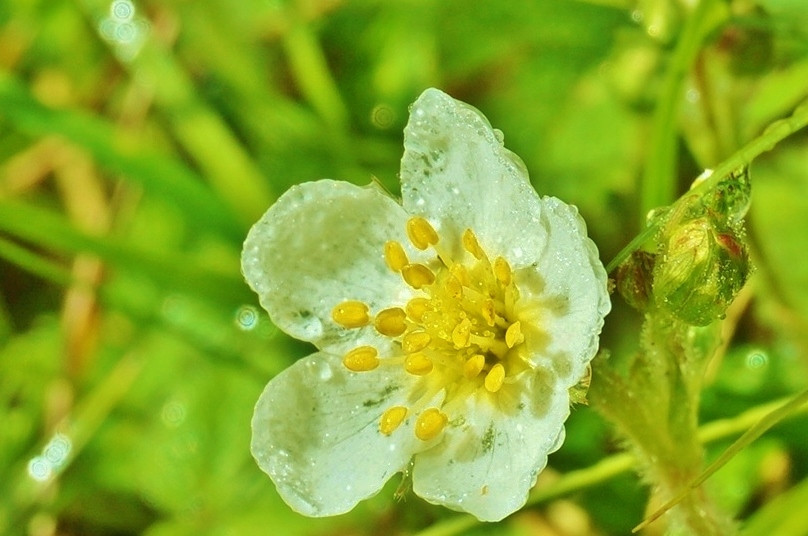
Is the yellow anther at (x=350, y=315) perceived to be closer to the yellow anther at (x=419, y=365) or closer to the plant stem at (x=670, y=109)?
the yellow anther at (x=419, y=365)

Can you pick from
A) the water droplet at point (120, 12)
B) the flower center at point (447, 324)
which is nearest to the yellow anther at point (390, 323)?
the flower center at point (447, 324)

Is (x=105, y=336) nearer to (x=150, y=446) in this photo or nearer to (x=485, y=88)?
(x=150, y=446)

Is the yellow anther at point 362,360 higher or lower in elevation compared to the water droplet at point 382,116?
higher

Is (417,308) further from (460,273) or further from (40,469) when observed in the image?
(40,469)

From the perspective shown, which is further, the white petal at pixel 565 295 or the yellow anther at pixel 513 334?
the yellow anther at pixel 513 334

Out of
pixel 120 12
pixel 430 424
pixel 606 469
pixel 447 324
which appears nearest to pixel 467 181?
pixel 447 324

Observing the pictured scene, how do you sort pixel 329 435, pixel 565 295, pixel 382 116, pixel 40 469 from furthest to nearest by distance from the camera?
1. pixel 382 116
2. pixel 40 469
3. pixel 329 435
4. pixel 565 295

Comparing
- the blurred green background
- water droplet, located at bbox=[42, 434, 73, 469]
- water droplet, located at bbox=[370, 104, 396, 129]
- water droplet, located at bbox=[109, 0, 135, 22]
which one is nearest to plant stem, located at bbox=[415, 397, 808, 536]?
the blurred green background
